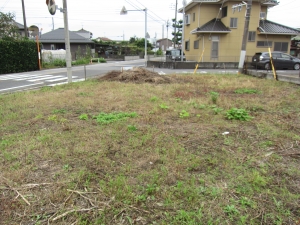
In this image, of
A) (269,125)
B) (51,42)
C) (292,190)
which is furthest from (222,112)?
(51,42)

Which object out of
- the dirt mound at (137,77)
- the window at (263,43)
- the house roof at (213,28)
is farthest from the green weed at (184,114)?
the window at (263,43)

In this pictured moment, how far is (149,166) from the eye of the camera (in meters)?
3.13

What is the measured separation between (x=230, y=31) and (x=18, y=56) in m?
18.6

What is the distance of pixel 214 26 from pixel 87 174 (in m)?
23.3

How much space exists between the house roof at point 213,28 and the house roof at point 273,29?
A: 3.43 metres

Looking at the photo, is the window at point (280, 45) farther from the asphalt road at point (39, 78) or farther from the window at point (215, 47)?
the asphalt road at point (39, 78)

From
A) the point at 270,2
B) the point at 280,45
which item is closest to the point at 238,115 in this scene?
the point at 280,45

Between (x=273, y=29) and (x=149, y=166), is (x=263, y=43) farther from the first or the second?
(x=149, y=166)

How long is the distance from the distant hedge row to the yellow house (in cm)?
1467

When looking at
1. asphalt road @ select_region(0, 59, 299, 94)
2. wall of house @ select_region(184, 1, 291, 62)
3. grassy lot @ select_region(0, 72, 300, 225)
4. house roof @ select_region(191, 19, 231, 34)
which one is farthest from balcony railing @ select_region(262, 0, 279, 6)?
grassy lot @ select_region(0, 72, 300, 225)

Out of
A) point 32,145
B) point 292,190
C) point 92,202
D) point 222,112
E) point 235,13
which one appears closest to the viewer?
point 92,202

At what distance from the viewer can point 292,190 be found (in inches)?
104

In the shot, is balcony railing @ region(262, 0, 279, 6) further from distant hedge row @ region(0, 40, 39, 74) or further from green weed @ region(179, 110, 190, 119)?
green weed @ region(179, 110, 190, 119)

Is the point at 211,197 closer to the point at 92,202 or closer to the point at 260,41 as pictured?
the point at 92,202
